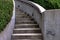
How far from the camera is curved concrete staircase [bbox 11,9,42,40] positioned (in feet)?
24.6

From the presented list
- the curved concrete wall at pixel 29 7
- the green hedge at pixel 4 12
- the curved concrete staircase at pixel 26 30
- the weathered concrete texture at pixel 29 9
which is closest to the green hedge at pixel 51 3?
the curved concrete wall at pixel 29 7

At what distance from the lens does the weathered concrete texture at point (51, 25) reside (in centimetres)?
688

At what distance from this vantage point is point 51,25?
6914mm

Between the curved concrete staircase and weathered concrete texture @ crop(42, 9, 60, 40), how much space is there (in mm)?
689

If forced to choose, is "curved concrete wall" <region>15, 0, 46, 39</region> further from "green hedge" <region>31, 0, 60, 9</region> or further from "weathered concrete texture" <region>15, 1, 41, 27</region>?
"green hedge" <region>31, 0, 60, 9</region>

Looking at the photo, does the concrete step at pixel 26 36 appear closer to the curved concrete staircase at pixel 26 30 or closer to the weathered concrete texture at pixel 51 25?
the curved concrete staircase at pixel 26 30

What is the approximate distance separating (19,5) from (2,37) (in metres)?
5.62

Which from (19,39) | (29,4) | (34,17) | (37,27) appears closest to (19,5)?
(29,4)

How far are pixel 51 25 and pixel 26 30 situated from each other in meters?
1.44

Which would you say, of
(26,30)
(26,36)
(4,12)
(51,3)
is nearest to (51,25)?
(26,36)

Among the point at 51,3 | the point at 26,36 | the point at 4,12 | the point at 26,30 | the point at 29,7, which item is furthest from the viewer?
the point at 29,7

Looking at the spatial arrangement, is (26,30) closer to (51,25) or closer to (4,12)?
(51,25)

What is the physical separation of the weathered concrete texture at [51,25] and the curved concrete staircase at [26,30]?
689mm

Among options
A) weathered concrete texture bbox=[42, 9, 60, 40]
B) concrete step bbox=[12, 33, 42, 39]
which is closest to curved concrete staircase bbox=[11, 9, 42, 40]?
concrete step bbox=[12, 33, 42, 39]
